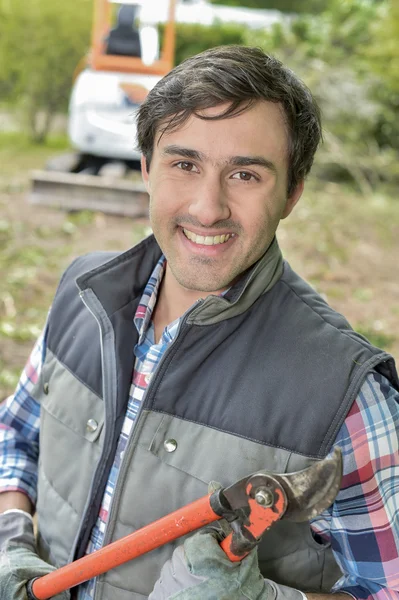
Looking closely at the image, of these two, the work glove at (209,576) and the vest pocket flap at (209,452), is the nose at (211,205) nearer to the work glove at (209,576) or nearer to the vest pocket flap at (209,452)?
the vest pocket flap at (209,452)

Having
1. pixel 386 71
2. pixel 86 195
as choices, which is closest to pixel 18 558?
pixel 86 195

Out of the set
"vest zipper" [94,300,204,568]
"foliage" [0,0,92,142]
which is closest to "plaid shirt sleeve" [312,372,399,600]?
"vest zipper" [94,300,204,568]

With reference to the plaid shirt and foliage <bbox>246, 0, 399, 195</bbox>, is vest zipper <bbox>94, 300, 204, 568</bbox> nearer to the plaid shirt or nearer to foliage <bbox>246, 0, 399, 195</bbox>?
the plaid shirt

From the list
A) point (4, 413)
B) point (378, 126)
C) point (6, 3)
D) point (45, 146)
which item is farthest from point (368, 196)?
point (4, 413)

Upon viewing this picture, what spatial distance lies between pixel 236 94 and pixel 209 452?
0.74 m

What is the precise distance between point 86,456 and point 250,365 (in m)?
0.45

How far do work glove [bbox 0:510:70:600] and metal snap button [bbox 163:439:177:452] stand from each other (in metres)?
0.43

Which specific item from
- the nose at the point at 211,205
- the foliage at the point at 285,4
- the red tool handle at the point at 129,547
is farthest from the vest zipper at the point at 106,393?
the foliage at the point at 285,4

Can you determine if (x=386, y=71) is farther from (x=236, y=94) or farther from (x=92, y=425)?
(x=92, y=425)

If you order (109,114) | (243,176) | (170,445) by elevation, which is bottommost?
(109,114)

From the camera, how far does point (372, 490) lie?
1370 mm

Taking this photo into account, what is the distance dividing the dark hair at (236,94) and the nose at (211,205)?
144 millimetres

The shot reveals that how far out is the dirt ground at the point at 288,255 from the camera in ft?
15.4

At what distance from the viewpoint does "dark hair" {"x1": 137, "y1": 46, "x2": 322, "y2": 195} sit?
148 centimetres
